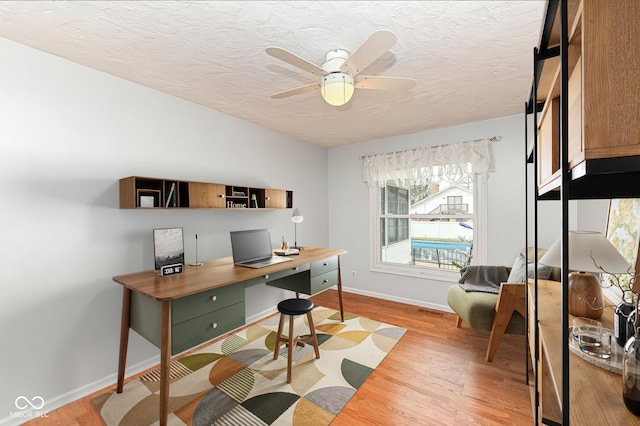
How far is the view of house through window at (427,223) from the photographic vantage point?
346 cm

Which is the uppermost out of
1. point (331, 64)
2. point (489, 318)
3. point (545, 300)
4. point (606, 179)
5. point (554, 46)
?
point (331, 64)

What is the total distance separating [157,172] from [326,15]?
1883 millimetres

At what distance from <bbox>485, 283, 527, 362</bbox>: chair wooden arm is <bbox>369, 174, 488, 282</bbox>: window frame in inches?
43.6

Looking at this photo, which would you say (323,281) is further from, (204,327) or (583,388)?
(583,388)

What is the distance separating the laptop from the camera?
245cm

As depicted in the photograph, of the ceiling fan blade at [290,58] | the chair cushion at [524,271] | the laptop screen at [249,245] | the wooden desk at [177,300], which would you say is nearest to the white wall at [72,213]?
the wooden desk at [177,300]

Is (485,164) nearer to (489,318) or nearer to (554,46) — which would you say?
(489,318)

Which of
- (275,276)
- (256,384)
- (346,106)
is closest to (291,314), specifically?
(275,276)

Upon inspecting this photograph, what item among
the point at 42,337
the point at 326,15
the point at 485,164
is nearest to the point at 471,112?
the point at 485,164

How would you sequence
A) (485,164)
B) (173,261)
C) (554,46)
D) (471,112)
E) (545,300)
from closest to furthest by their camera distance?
1. (554,46)
2. (545,300)
3. (173,261)
4. (471,112)
5. (485,164)

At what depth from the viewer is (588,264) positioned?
1.29m

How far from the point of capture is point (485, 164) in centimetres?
316

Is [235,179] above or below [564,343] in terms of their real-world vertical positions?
above

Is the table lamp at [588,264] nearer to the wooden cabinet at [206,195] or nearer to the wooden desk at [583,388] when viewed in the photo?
the wooden desk at [583,388]
